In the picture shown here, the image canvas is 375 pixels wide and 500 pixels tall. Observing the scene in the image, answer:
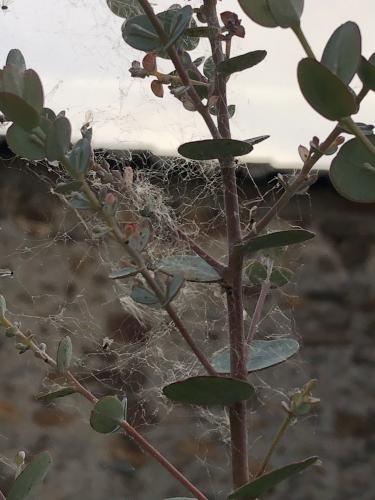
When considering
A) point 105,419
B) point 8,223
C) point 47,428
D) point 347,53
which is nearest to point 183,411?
point 47,428

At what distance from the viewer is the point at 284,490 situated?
255cm

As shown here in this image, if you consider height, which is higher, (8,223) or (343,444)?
(8,223)

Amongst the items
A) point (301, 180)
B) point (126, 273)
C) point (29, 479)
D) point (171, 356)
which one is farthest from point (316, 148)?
point (171, 356)

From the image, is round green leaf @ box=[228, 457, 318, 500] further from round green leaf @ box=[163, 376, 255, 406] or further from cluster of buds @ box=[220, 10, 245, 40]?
cluster of buds @ box=[220, 10, 245, 40]

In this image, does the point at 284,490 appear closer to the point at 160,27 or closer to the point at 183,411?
the point at 183,411

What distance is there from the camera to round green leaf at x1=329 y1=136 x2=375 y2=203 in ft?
1.57

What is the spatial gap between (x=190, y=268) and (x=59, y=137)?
144 millimetres

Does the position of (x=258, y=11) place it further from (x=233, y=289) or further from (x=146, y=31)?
(x=233, y=289)

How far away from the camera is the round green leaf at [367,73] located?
1.46 ft

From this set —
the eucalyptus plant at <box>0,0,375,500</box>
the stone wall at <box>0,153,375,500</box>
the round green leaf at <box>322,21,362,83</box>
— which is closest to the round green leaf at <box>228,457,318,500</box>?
the eucalyptus plant at <box>0,0,375,500</box>

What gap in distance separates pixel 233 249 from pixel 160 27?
13 cm

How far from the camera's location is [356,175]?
1.57ft

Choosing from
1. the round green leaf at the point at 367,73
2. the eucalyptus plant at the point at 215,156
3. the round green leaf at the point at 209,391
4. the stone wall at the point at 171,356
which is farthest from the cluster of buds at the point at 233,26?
the stone wall at the point at 171,356

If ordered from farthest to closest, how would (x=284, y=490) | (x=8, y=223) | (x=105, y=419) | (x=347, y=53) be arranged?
(x=284, y=490) < (x=8, y=223) < (x=105, y=419) < (x=347, y=53)
